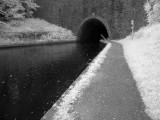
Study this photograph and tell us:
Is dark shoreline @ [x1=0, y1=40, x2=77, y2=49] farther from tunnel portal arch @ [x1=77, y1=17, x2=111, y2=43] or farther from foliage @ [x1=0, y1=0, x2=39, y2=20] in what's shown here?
foliage @ [x1=0, y1=0, x2=39, y2=20]

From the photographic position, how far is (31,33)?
2538 cm

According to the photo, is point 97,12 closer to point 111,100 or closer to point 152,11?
point 152,11

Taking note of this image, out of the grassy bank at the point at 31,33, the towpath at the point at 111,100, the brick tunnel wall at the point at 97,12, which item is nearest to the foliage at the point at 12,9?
the grassy bank at the point at 31,33

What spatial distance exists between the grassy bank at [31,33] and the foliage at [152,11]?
10.5 metres

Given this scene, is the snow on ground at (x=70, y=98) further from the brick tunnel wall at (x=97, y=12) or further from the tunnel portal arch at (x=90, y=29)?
the tunnel portal arch at (x=90, y=29)

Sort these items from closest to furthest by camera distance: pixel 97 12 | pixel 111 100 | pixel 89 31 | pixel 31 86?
pixel 111 100 < pixel 31 86 < pixel 97 12 < pixel 89 31

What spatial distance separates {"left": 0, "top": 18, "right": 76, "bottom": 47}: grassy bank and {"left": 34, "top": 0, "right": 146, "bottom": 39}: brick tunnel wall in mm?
1245

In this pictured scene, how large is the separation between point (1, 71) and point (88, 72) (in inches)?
193

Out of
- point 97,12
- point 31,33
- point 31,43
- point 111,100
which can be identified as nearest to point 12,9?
point 31,33

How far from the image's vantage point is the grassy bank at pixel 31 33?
23578 mm

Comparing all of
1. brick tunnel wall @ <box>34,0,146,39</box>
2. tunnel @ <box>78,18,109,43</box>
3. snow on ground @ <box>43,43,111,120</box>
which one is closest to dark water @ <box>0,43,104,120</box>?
snow on ground @ <box>43,43,111,120</box>

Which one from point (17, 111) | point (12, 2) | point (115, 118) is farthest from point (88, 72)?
point (12, 2)

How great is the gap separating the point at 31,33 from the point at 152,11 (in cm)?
1281

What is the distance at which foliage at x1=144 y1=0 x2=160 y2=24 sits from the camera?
18.3 m
